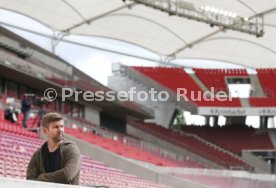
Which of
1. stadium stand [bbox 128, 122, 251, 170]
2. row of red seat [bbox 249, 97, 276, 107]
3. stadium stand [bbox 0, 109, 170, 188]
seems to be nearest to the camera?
stadium stand [bbox 0, 109, 170, 188]

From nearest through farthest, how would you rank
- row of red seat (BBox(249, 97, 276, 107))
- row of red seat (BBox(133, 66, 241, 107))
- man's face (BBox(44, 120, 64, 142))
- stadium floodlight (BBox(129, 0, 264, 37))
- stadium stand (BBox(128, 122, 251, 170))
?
man's face (BBox(44, 120, 64, 142)), stadium floodlight (BBox(129, 0, 264, 37)), stadium stand (BBox(128, 122, 251, 170)), row of red seat (BBox(249, 97, 276, 107)), row of red seat (BBox(133, 66, 241, 107))

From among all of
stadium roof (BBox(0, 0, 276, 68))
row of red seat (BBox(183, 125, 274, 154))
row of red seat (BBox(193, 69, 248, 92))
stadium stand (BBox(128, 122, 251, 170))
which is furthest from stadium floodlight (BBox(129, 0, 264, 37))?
row of red seat (BBox(183, 125, 274, 154))

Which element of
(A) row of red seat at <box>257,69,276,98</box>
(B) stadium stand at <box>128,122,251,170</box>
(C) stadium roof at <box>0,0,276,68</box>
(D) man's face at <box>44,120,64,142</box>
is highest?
(C) stadium roof at <box>0,0,276,68</box>

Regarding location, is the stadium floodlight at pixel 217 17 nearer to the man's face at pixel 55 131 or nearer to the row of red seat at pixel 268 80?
the row of red seat at pixel 268 80

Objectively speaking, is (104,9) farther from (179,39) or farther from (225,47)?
(225,47)

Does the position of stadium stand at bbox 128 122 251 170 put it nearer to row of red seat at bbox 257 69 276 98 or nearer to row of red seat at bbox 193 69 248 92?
row of red seat at bbox 193 69 248 92

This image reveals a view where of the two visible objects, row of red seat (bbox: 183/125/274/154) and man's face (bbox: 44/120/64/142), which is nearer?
man's face (bbox: 44/120/64/142)

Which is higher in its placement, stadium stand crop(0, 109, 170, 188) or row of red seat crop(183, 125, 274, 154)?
row of red seat crop(183, 125, 274, 154)

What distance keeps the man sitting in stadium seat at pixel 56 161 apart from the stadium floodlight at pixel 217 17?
80.0 feet

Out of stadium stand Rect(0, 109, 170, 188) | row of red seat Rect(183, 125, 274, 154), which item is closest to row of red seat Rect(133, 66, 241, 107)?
row of red seat Rect(183, 125, 274, 154)

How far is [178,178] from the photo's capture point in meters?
20.8

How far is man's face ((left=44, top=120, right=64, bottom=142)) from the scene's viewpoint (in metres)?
4.76

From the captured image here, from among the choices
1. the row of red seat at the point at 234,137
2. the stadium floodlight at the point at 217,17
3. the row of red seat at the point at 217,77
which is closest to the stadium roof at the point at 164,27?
the stadium floodlight at the point at 217,17

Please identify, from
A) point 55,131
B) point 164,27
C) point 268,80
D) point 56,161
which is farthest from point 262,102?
point 55,131
